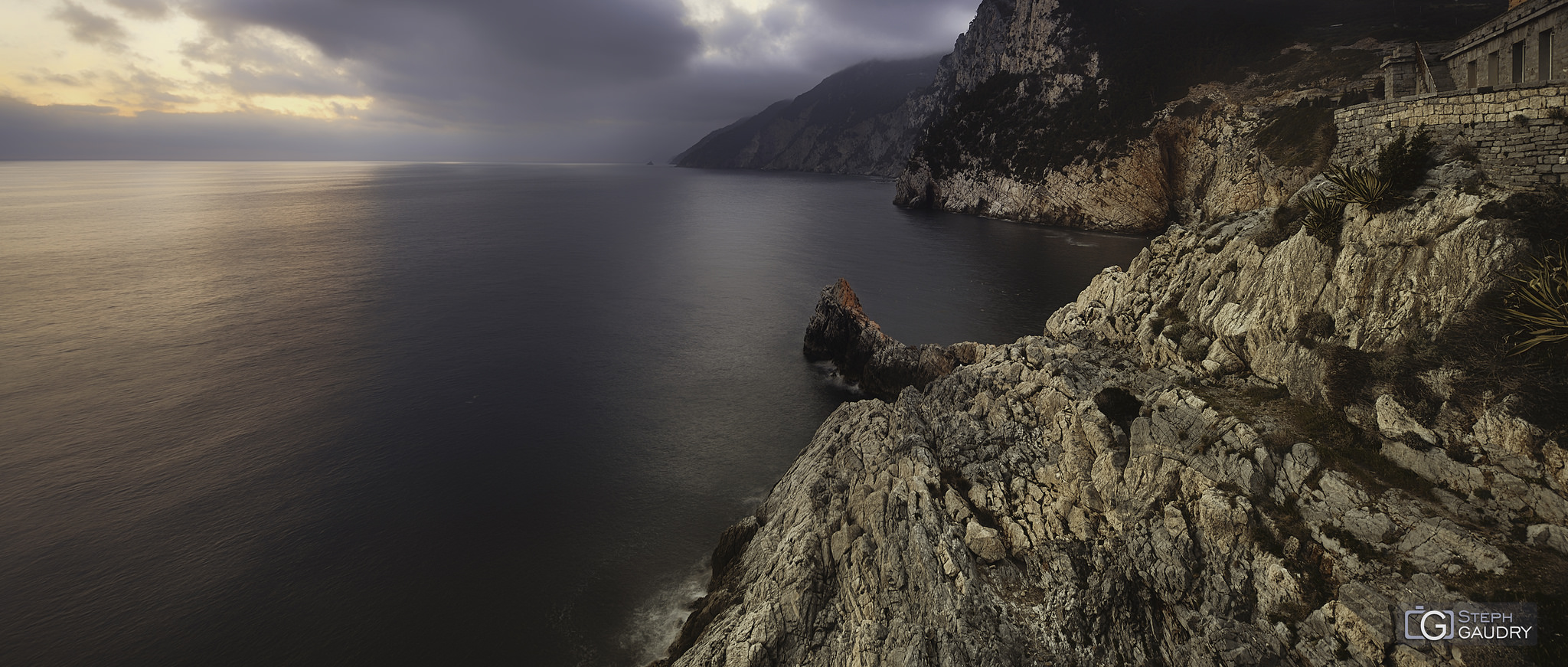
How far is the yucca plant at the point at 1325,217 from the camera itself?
15.2 metres

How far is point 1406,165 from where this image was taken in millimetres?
14375

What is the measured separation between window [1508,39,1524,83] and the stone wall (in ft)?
17.3

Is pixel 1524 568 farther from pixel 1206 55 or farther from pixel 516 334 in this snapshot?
pixel 1206 55

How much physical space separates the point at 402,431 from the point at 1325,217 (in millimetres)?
39671

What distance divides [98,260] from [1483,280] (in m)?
112

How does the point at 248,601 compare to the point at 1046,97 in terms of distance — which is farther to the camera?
the point at 1046,97

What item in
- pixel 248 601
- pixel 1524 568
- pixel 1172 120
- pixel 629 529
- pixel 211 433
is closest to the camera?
pixel 1524 568

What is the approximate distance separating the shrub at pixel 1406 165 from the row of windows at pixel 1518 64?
4.19 metres

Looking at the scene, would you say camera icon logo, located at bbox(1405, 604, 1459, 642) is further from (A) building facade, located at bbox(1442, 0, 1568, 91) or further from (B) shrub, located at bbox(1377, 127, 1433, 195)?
(A) building facade, located at bbox(1442, 0, 1568, 91)

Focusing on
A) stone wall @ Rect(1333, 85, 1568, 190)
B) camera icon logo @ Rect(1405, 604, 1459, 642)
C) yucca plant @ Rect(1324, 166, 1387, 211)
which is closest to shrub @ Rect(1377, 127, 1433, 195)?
yucca plant @ Rect(1324, 166, 1387, 211)

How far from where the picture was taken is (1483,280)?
12.1 metres

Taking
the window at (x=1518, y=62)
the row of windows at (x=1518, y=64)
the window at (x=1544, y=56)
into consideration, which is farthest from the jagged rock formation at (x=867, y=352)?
the window at (x=1544, y=56)

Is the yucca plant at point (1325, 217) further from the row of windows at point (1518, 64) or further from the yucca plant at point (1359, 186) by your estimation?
the row of windows at point (1518, 64)

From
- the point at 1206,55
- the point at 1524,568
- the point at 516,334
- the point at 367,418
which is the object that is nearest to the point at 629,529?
the point at 367,418
